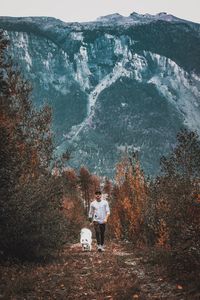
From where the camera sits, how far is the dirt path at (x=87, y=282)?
9.73m

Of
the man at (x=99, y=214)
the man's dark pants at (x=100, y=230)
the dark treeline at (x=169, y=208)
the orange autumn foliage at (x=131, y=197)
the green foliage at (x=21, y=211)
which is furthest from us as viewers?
the orange autumn foliage at (x=131, y=197)

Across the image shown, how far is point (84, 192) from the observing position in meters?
95.8

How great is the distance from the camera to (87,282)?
37.3 ft

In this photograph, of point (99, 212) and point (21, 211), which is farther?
point (99, 212)

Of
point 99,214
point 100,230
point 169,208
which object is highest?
point 169,208

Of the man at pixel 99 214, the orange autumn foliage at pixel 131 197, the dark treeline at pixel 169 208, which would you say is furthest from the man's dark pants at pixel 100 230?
the orange autumn foliage at pixel 131 197

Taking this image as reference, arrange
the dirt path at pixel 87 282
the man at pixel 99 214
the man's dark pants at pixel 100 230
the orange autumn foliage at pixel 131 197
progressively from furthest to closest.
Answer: the orange autumn foliage at pixel 131 197
the man's dark pants at pixel 100 230
the man at pixel 99 214
the dirt path at pixel 87 282

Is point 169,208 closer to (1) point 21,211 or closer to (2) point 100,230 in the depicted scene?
(2) point 100,230

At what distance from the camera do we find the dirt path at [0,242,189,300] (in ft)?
31.9

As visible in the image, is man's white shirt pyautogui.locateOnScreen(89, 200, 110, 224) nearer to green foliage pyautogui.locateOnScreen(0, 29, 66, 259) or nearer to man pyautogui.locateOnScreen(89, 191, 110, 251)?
man pyautogui.locateOnScreen(89, 191, 110, 251)

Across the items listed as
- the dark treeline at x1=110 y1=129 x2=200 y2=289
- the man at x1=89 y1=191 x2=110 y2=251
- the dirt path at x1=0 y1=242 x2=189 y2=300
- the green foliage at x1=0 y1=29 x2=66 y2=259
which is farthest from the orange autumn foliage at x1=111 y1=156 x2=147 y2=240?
the dirt path at x1=0 y1=242 x2=189 y2=300

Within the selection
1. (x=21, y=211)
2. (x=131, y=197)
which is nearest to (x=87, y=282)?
(x=21, y=211)

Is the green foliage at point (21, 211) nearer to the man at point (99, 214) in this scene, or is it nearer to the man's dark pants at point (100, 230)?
the man at point (99, 214)

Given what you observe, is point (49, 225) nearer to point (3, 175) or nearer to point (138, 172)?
point (3, 175)
